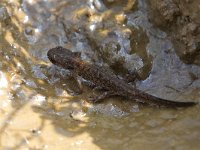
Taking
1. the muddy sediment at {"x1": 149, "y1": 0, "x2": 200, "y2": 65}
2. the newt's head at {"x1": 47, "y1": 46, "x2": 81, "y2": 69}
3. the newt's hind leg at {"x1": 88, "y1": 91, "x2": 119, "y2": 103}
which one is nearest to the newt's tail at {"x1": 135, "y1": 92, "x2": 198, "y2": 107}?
the newt's hind leg at {"x1": 88, "y1": 91, "x2": 119, "y2": 103}

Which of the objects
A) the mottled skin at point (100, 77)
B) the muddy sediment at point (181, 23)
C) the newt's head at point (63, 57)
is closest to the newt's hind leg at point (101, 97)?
the mottled skin at point (100, 77)

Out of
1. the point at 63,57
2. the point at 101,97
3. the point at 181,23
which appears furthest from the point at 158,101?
the point at 63,57

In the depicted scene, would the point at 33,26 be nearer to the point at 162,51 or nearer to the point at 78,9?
the point at 78,9

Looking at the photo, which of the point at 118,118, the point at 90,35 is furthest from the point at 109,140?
the point at 90,35

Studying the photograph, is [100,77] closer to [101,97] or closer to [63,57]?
[101,97]

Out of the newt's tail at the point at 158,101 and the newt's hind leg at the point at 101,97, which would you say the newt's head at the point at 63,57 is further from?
the newt's tail at the point at 158,101

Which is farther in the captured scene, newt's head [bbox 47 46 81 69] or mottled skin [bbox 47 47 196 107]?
newt's head [bbox 47 46 81 69]

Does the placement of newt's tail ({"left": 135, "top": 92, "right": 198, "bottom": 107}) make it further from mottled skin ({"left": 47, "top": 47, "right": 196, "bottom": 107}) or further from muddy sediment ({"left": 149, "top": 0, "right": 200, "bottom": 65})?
muddy sediment ({"left": 149, "top": 0, "right": 200, "bottom": 65})
